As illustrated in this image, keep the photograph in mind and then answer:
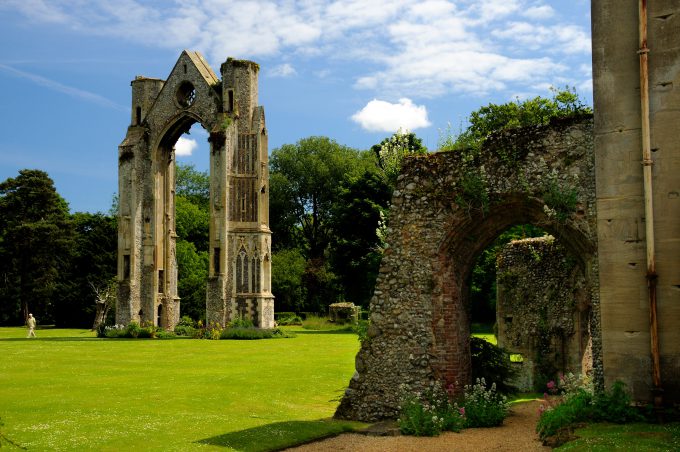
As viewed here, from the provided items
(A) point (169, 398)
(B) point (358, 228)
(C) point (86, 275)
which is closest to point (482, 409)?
(A) point (169, 398)

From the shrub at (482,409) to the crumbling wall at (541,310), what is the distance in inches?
184

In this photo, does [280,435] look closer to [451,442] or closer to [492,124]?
[451,442]

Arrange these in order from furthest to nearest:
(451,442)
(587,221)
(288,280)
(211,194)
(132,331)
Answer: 1. (288,280)
2. (211,194)
3. (132,331)
4. (587,221)
5. (451,442)

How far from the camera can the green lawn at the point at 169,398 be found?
10758 mm

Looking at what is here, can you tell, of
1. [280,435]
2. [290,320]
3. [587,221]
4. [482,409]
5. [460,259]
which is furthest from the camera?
[290,320]

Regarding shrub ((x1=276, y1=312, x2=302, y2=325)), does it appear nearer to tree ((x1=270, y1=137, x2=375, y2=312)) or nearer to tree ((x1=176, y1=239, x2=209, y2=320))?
tree ((x1=176, y1=239, x2=209, y2=320))

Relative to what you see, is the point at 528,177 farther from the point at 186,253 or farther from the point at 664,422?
the point at 186,253

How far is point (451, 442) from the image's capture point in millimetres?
10047

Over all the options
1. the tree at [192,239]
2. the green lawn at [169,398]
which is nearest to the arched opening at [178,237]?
the tree at [192,239]

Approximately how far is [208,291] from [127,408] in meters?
29.6

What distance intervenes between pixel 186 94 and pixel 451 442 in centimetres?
4092

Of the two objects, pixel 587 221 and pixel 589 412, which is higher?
pixel 587 221

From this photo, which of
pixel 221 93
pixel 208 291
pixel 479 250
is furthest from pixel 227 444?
pixel 221 93

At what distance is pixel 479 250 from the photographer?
12.6 metres
